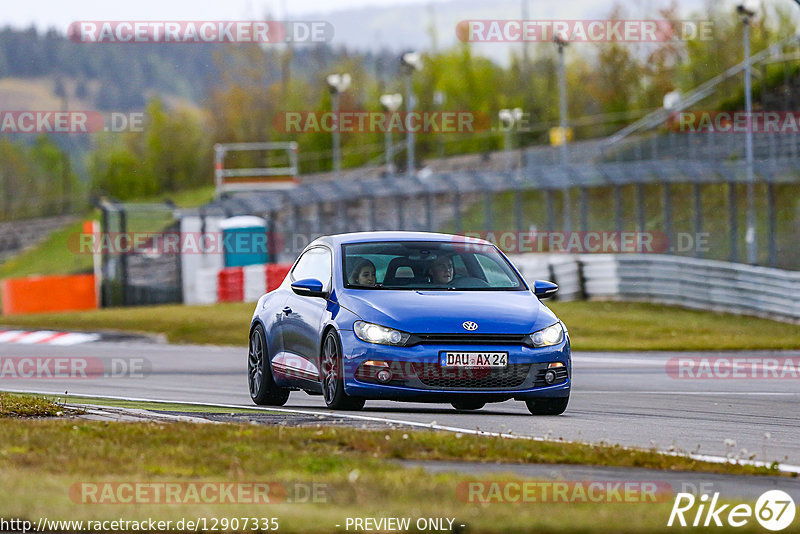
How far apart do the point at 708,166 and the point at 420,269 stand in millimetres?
21011

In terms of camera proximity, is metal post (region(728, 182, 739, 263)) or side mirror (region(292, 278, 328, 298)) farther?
metal post (region(728, 182, 739, 263))

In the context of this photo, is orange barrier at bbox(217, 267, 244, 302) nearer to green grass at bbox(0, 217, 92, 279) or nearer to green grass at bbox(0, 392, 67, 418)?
green grass at bbox(0, 392, 67, 418)

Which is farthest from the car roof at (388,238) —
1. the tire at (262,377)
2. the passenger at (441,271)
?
the tire at (262,377)

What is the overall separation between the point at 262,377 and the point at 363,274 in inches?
63.1

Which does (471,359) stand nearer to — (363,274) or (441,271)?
(441,271)

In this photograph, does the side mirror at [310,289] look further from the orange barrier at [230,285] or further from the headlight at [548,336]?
the orange barrier at [230,285]

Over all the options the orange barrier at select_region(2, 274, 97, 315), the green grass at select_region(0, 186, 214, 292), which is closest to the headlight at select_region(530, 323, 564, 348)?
the orange barrier at select_region(2, 274, 97, 315)

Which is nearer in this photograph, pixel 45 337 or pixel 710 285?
pixel 710 285

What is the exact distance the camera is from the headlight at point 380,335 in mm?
11172

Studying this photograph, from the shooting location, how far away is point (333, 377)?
11680mm

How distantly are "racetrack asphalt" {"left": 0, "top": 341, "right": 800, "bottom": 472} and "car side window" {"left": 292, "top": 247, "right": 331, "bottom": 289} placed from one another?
1133 millimetres

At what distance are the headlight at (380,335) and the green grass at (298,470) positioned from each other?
1666mm

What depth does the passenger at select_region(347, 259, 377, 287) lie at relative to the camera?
1205cm

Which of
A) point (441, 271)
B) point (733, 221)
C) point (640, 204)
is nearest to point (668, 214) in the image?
point (640, 204)
